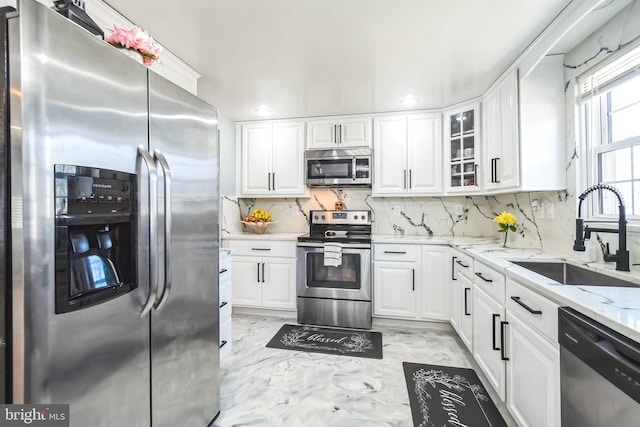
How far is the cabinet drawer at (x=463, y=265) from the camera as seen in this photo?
7.50ft

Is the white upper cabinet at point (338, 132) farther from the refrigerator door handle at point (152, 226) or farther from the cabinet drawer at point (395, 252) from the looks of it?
the refrigerator door handle at point (152, 226)

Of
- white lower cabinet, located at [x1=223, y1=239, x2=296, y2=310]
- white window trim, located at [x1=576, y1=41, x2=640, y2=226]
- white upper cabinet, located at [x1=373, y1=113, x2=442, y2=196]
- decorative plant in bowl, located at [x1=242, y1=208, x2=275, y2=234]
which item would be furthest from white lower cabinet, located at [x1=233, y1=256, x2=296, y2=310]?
white window trim, located at [x1=576, y1=41, x2=640, y2=226]

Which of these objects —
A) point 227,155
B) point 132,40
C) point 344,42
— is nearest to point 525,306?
point 344,42

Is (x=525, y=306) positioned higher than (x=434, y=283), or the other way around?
(x=525, y=306)

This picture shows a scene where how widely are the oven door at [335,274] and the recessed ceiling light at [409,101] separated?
4.94 ft

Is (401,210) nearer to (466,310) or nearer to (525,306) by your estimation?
(466,310)

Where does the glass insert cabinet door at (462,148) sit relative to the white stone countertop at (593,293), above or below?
above

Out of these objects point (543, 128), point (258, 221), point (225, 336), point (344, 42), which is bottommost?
point (225, 336)

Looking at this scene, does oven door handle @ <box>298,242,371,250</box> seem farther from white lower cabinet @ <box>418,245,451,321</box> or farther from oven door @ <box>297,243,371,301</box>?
white lower cabinet @ <box>418,245,451,321</box>

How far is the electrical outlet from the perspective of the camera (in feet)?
7.37

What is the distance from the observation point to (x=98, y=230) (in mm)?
960

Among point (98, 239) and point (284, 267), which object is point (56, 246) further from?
point (284, 267)

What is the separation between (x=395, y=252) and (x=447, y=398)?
1.37 m

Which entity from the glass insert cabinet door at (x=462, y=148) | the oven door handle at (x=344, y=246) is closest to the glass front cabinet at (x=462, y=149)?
the glass insert cabinet door at (x=462, y=148)
